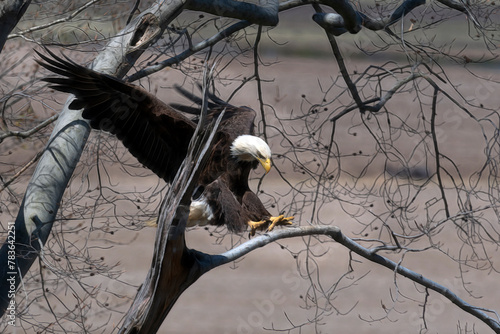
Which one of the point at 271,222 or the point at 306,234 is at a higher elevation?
the point at 271,222

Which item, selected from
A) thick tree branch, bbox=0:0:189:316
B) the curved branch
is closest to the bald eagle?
thick tree branch, bbox=0:0:189:316

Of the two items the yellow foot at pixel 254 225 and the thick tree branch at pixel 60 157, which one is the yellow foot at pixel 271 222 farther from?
the thick tree branch at pixel 60 157

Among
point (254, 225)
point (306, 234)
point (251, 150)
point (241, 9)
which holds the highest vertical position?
point (241, 9)

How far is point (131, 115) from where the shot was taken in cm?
252

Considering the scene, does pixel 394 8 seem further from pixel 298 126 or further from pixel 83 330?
pixel 83 330

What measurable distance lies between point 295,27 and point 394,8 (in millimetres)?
3566

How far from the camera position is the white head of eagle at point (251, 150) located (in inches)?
104

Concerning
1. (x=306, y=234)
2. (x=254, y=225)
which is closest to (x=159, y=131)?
(x=254, y=225)

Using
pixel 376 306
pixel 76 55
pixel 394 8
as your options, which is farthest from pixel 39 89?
pixel 376 306

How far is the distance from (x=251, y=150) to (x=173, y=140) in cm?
30

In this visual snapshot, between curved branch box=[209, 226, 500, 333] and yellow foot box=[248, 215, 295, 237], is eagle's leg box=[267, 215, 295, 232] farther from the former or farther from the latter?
curved branch box=[209, 226, 500, 333]

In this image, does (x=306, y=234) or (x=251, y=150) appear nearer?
(x=306, y=234)

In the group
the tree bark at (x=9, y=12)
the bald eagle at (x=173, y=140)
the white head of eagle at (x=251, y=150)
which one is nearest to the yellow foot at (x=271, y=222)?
the bald eagle at (x=173, y=140)

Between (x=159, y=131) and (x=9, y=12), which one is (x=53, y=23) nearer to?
(x=9, y=12)
